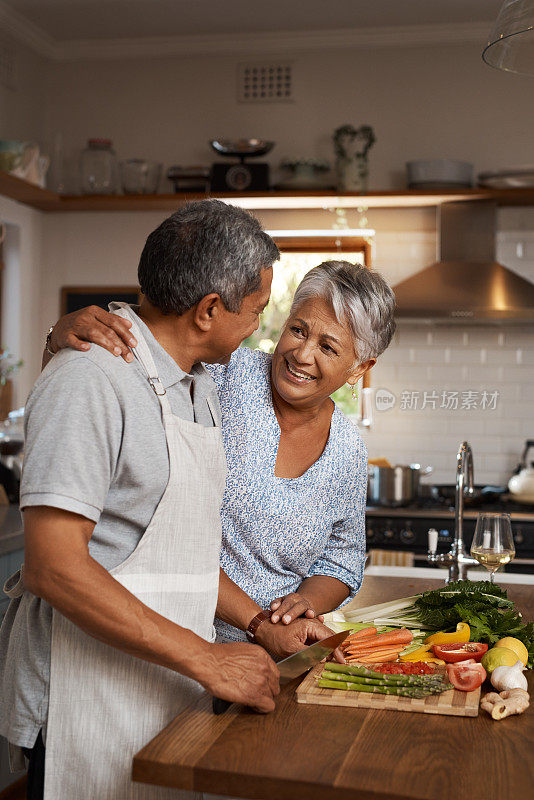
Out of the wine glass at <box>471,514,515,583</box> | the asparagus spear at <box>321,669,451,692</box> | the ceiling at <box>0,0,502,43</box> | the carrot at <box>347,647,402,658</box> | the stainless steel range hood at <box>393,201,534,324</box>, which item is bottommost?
the carrot at <box>347,647,402,658</box>

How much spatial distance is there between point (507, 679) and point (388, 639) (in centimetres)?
25

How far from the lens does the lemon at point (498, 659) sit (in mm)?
1592

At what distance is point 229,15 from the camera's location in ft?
16.0

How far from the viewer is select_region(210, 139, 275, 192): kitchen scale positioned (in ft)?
16.1

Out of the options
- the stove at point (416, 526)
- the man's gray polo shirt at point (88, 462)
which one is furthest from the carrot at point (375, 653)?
the stove at point (416, 526)

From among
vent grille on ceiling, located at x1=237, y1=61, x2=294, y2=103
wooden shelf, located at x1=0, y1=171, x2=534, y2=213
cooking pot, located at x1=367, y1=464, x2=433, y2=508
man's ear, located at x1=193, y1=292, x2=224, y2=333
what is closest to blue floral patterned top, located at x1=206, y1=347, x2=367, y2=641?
man's ear, located at x1=193, y1=292, x2=224, y2=333

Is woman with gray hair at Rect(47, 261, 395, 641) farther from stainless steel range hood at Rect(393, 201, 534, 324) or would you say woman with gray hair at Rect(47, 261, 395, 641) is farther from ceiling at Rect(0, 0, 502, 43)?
ceiling at Rect(0, 0, 502, 43)

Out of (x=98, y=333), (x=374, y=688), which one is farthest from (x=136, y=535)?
(x=374, y=688)

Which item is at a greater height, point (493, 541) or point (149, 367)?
point (149, 367)

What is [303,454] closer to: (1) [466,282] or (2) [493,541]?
(2) [493,541]

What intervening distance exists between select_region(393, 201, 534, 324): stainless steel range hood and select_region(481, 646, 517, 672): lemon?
3.21 metres

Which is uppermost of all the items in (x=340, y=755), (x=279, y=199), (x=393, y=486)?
(x=279, y=199)

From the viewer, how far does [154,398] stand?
1446 mm

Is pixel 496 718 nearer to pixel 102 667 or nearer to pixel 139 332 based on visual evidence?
pixel 102 667
